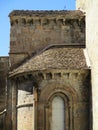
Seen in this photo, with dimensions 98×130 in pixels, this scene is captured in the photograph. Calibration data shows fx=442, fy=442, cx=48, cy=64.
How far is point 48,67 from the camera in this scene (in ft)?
81.5

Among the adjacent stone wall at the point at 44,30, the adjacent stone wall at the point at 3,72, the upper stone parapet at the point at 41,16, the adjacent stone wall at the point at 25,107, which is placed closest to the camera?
the adjacent stone wall at the point at 25,107

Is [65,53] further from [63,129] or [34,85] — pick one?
[63,129]

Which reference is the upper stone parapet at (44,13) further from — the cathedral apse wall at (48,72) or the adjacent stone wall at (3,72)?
the adjacent stone wall at (3,72)

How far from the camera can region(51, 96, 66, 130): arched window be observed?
24781mm

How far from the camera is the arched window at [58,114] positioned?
976 inches

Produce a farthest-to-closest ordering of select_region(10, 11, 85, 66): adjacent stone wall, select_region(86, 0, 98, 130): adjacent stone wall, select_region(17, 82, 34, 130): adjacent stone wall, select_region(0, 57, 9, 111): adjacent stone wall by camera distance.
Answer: select_region(0, 57, 9, 111): adjacent stone wall
select_region(10, 11, 85, 66): adjacent stone wall
select_region(17, 82, 34, 130): adjacent stone wall
select_region(86, 0, 98, 130): adjacent stone wall

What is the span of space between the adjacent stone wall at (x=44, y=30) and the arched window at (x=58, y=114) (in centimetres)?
462

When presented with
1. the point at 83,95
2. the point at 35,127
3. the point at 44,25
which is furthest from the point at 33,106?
the point at 44,25

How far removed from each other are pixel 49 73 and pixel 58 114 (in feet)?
7.76

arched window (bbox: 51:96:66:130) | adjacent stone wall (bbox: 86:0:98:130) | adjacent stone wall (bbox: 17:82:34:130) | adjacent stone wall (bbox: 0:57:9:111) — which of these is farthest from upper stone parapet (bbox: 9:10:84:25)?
arched window (bbox: 51:96:66:130)

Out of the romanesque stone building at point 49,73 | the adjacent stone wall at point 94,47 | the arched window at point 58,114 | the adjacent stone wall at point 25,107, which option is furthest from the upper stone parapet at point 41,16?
the arched window at point 58,114

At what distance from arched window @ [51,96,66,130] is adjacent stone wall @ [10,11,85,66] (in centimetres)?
462

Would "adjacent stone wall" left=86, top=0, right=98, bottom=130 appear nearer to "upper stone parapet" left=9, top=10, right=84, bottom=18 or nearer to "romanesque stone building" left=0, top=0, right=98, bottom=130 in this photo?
"romanesque stone building" left=0, top=0, right=98, bottom=130

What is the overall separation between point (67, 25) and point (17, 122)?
713 centimetres
